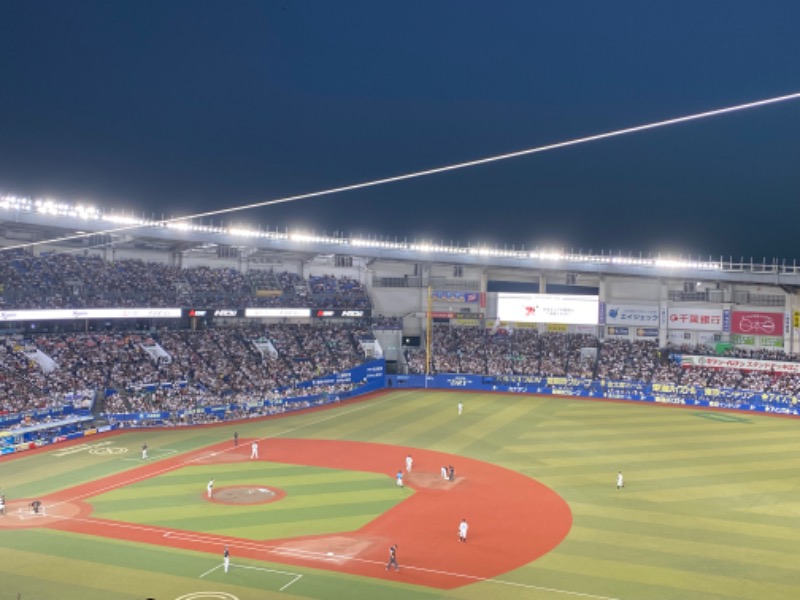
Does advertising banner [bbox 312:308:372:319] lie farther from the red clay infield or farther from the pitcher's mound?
the pitcher's mound

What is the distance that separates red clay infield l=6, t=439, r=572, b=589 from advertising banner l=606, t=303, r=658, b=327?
39.0 metres

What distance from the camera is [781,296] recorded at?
207 feet

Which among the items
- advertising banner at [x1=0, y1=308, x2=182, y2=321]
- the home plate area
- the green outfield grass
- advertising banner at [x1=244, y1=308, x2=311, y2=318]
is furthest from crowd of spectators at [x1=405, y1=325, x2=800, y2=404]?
the home plate area

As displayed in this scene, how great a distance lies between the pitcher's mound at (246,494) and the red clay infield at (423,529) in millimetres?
4187

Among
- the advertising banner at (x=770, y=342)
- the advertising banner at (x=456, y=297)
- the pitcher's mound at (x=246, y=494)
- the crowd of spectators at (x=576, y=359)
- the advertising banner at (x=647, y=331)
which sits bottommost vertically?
the pitcher's mound at (x=246, y=494)

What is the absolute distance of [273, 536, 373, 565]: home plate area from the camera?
22.2m

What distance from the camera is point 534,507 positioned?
28422 millimetres

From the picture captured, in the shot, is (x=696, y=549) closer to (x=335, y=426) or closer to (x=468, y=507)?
(x=468, y=507)

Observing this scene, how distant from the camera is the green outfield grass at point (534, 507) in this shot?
19.9 meters

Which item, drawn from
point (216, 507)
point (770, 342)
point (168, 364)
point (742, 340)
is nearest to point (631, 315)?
point (742, 340)

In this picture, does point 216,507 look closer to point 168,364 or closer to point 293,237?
point 168,364

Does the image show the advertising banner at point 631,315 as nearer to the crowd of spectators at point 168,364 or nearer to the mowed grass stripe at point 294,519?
the crowd of spectators at point 168,364

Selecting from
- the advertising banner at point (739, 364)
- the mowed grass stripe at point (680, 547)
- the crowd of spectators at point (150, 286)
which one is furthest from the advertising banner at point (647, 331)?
the mowed grass stripe at point (680, 547)

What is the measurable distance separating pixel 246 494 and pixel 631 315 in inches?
1998
